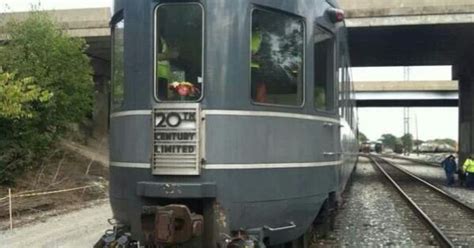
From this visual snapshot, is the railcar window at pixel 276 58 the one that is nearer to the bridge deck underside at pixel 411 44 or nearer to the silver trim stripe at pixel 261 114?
the silver trim stripe at pixel 261 114

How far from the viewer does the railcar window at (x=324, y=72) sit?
617cm

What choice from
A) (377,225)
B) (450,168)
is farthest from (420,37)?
(377,225)

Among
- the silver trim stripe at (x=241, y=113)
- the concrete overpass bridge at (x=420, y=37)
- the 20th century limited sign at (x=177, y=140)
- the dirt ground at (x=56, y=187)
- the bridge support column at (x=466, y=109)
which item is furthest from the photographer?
the bridge support column at (x=466, y=109)

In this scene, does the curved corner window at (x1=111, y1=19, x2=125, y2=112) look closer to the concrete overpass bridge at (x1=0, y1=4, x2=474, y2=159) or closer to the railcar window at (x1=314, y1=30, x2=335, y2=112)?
the railcar window at (x1=314, y1=30, x2=335, y2=112)

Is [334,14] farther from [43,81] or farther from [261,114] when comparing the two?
[43,81]

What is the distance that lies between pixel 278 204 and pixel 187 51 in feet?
5.21

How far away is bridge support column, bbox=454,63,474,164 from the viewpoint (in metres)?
35.5

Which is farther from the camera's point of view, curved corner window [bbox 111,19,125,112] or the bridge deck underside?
the bridge deck underside

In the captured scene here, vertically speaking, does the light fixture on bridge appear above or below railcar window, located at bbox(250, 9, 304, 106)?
above

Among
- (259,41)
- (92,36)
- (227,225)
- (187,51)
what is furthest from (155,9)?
(92,36)

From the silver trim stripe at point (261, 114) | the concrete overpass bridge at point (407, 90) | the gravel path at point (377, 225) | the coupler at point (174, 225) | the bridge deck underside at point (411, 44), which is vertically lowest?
the gravel path at point (377, 225)

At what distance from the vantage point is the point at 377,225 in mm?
12469

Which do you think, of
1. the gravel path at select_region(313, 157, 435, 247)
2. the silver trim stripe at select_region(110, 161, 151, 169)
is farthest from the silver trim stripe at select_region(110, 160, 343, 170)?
the gravel path at select_region(313, 157, 435, 247)

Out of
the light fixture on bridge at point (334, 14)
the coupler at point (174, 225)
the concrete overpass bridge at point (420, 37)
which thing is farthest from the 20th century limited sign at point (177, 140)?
the concrete overpass bridge at point (420, 37)
